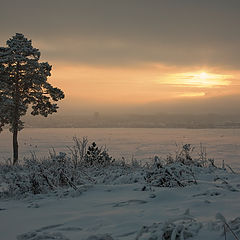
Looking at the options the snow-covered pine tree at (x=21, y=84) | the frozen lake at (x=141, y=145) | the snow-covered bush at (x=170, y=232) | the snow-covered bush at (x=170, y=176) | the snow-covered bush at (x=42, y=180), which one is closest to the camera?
the snow-covered bush at (x=170, y=232)

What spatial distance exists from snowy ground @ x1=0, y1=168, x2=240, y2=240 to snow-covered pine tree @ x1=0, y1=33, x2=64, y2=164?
14.9 m

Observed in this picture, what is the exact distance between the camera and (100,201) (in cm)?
420

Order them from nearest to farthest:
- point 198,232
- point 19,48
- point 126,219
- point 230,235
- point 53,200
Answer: point 230,235 → point 198,232 → point 126,219 → point 53,200 → point 19,48

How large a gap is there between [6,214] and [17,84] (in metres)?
16.4

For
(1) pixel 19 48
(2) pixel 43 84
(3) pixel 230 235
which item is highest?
(1) pixel 19 48

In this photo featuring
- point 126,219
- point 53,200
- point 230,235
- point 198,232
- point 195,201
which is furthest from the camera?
point 53,200

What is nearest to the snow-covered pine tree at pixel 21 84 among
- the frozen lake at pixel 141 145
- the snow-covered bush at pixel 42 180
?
the frozen lake at pixel 141 145

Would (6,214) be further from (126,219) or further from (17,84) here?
(17,84)

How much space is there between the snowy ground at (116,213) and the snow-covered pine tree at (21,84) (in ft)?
48.8

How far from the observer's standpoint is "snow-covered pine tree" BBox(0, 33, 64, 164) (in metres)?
18.5

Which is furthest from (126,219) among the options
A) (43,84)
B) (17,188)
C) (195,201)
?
(43,84)

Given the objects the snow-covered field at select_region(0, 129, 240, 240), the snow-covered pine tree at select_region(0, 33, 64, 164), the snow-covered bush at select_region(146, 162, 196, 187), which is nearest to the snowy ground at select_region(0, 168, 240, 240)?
the snow-covered field at select_region(0, 129, 240, 240)

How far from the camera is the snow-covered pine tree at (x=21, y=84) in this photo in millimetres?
18469

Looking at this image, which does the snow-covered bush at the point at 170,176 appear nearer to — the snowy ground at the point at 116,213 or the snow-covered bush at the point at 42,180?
the snowy ground at the point at 116,213
